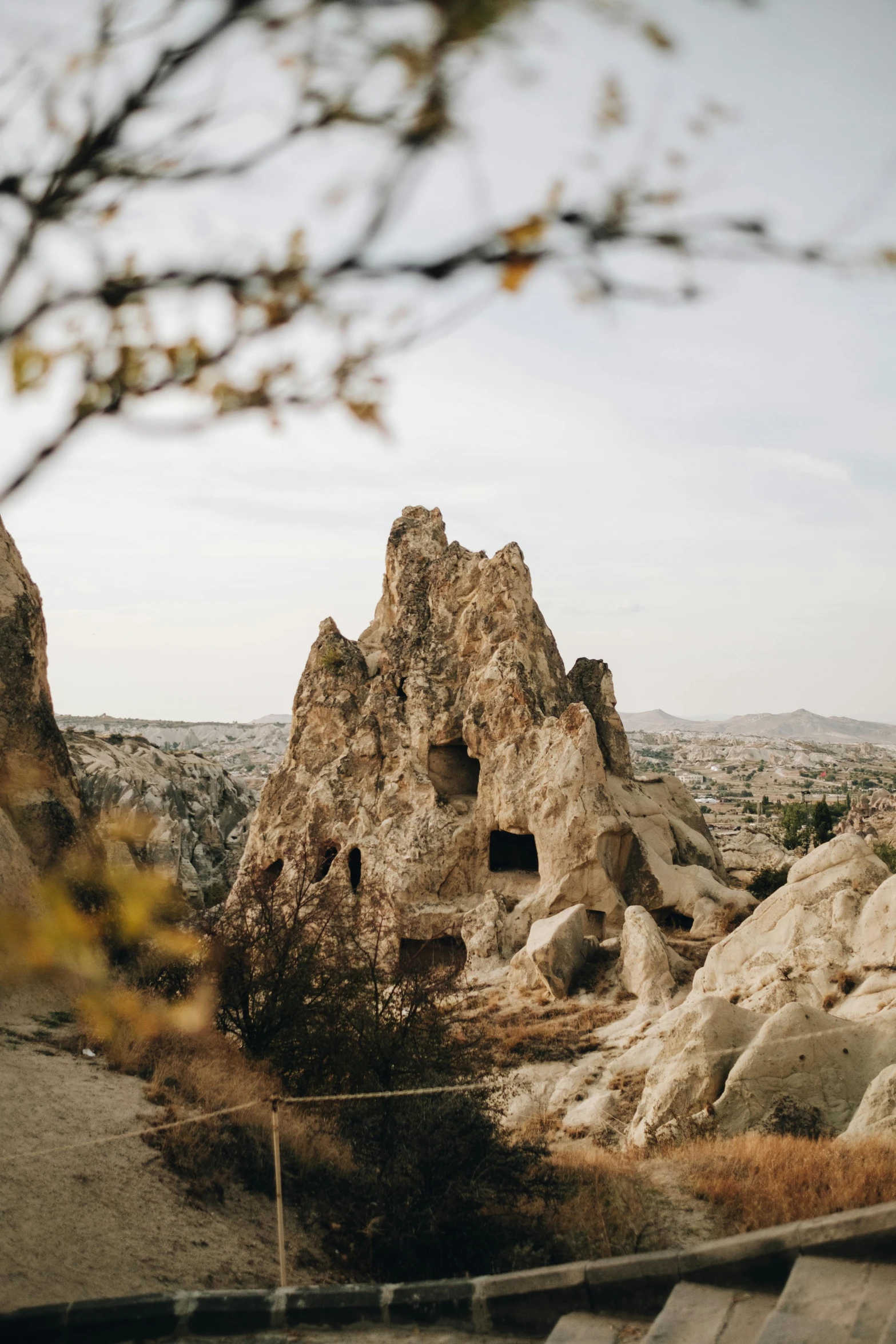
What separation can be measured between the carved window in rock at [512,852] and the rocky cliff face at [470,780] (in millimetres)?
53

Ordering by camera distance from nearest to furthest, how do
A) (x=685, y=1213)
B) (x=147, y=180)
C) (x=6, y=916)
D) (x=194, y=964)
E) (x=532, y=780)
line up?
(x=147, y=180)
(x=6, y=916)
(x=685, y=1213)
(x=194, y=964)
(x=532, y=780)

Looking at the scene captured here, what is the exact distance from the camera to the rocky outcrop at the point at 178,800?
30125 mm

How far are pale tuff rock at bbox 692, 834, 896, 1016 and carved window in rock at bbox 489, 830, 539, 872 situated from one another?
29.9 ft

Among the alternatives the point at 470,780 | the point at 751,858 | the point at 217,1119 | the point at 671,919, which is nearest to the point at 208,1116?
the point at 217,1119

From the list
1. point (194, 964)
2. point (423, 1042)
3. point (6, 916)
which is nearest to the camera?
point (6, 916)

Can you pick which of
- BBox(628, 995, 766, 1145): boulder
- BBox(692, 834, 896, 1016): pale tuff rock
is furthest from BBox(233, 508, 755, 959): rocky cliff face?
BBox(628, 995, 766, 1145): boulder

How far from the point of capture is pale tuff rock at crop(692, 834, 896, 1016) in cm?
1072

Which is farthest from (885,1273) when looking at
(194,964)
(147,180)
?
(194,964)

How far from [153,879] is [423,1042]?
6170mm

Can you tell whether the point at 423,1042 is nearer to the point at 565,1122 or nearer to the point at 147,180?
the point at 565,1122

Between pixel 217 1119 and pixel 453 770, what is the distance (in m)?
15.8

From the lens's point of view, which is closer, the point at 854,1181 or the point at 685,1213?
the point at 854,1181

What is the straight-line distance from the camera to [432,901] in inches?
803

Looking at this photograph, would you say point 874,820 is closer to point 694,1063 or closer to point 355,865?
point 355,865
